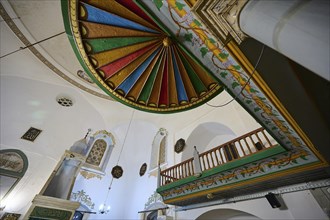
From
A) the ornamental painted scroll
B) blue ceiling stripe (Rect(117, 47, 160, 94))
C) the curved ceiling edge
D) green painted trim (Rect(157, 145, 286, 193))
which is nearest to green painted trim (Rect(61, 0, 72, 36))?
blue ceiling stripe (Rect(117, 47, 160, 94))

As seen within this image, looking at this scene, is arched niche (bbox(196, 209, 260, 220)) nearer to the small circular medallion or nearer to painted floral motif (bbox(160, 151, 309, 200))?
painted floral motif (bbox(160, 151, 309, 200))

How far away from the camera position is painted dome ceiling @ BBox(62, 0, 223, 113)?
2.95 metres

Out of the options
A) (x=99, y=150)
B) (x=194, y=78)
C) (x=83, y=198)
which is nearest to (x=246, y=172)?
(x=194, y=78)

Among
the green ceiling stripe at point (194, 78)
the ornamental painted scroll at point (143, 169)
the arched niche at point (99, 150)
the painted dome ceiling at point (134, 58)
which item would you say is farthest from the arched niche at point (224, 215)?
the arched niche at point (99, 150)

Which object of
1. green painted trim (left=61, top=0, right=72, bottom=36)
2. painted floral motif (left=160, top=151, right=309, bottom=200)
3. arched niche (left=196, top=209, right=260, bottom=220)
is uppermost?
green painted trim (left=61, top=0, right=72, bottom=36)

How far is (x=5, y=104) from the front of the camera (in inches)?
262

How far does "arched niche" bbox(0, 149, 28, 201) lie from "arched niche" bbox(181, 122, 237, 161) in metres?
7.01

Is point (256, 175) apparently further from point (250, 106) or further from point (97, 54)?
point (97, 54)

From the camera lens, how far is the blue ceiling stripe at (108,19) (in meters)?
2.88

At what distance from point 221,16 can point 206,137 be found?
6758 millimetres

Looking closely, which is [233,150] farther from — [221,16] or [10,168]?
[10,168]

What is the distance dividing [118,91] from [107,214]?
6949 millimetres

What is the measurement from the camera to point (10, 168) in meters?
6.41

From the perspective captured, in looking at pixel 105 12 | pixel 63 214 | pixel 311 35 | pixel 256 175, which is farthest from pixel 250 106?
pixel 63 214
